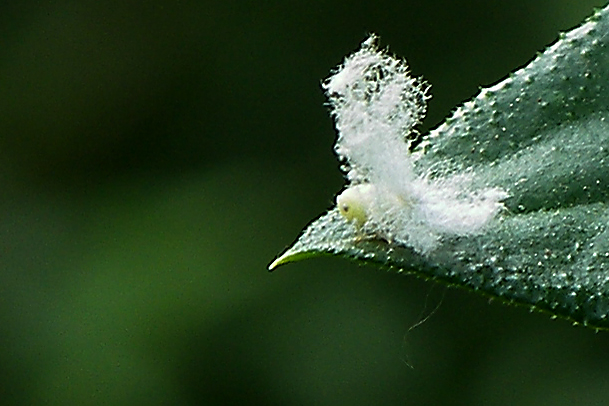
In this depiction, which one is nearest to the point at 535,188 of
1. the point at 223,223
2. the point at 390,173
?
the point at 390,173

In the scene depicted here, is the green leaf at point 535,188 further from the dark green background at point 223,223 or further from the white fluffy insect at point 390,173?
the dark green background at point 223,223

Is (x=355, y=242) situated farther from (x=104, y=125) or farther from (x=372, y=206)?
(x=104, y=125)

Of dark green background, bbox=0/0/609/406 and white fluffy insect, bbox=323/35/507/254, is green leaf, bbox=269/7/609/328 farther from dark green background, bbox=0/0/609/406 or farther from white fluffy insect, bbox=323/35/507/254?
dark green background, bbox=0/0/609/406

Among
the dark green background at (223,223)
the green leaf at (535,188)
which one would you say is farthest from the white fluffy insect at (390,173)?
the dark green background at (223,223)

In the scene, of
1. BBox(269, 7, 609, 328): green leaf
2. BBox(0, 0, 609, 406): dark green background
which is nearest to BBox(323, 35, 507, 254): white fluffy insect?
BBox(269, 7, 609, 328): green leaf

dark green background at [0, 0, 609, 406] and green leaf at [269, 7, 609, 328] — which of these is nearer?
green leaf at [269, 7, 609, 328]
